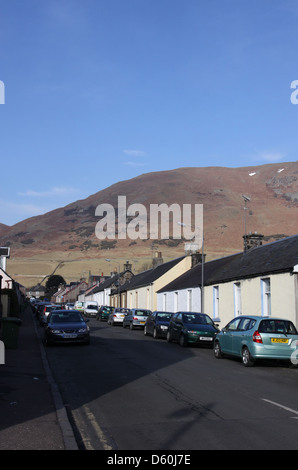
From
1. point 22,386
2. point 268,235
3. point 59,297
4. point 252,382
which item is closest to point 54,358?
point 22,386

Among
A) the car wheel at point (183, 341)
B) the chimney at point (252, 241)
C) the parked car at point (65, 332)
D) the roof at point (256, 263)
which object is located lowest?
the car wheel at point (183, 341)

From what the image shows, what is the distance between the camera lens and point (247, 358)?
15492 mm

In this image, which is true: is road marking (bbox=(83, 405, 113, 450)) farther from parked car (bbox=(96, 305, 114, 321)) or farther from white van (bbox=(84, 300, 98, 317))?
white van (bbox=(84, 300, 98, 317))

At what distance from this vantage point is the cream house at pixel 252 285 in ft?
69.5

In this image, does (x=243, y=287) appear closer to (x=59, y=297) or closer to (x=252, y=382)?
(x=252, y=382)

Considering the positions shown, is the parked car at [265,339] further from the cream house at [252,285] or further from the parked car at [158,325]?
the parked car at [158,325]

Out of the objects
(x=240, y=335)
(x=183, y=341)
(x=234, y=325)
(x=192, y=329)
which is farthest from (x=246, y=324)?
(x=183, y=341)

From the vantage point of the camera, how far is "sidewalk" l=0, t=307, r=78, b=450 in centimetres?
629

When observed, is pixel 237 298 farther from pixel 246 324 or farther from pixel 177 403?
pixel 177 403

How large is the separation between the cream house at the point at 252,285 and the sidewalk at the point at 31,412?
11.3m

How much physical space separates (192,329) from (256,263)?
630cm

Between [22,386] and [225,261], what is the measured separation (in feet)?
80.2

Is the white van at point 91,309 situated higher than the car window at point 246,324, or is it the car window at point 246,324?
the car window at point 246,324

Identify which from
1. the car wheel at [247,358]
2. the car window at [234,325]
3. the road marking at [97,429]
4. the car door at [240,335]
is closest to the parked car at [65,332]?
the car window at [234,325]
